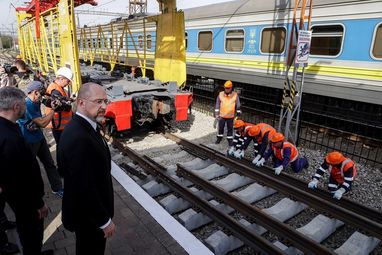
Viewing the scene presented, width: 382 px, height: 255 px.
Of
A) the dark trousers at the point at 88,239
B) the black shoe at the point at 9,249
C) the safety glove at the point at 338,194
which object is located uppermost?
the dark trousers at the point at 88,239

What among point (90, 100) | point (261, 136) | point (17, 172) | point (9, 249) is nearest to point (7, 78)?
point (9, 249)

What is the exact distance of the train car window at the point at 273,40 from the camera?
8.28 meters

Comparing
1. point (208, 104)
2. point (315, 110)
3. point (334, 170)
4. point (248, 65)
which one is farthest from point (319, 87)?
point (208, 104)

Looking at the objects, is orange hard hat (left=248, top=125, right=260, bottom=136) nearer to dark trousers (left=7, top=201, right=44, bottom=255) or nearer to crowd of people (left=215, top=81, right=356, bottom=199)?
crowd of people (left=215, top=81, right=356, bottom=199)

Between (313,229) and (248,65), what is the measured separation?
655 centimetres

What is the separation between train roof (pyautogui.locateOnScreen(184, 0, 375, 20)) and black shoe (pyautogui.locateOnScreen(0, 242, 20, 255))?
784 centimetres

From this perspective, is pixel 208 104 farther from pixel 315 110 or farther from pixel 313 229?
pixel 313 229

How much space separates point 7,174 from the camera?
2365 mm

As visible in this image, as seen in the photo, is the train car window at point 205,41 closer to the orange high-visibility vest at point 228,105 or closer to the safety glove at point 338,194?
the orange high-visibility vest at point 228,105

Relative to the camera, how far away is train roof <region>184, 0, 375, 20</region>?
23.9 feet

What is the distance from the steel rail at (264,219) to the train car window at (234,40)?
5992 millimetres

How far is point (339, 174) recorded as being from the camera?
4.82 metres

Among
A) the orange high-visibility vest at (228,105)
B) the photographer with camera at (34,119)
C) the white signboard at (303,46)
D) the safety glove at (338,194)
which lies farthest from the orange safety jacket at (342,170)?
the photographer with camera at (34,119)

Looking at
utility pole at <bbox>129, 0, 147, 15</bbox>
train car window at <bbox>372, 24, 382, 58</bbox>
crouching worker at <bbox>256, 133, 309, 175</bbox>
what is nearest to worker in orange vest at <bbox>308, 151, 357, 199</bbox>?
crouching worker at <bbox>256, 133, 309, 175</bbox>
